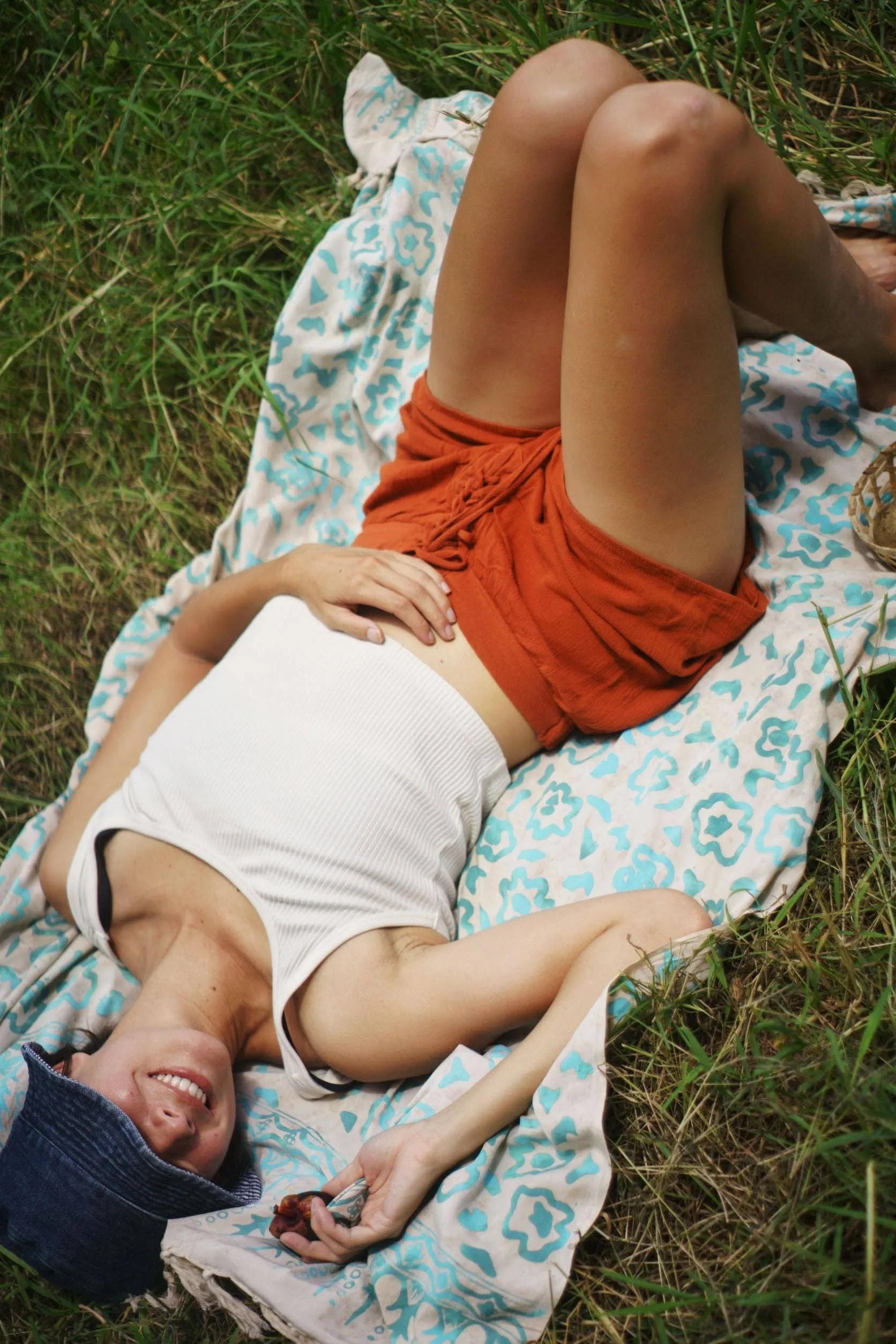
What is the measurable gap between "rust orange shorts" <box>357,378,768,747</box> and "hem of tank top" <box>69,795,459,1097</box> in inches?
6.6

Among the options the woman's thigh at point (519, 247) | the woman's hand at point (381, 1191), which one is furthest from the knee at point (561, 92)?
the woman's hand at point (381, 1191)

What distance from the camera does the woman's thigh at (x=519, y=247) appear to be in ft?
5.96

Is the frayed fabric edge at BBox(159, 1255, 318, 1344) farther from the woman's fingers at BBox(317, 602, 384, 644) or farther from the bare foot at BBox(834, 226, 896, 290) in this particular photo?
the bare foot at BBox(834, 226, 896, 290)

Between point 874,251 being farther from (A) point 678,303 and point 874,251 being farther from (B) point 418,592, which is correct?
(B) point 418,592

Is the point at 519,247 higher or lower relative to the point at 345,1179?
higher

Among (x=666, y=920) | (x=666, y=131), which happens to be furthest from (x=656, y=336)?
(x=666, y=920)

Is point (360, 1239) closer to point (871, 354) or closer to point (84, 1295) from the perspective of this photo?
point (84, 1295)

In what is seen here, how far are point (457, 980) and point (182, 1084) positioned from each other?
525 millimetres

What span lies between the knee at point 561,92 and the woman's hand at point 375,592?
2.58ft

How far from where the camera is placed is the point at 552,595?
1895 millimetres

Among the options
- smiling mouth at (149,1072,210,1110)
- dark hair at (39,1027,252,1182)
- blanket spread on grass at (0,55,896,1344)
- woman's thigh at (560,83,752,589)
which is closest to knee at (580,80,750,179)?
woman's thigh at (560,83,752,589)

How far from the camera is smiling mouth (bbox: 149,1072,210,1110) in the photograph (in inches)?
71.0

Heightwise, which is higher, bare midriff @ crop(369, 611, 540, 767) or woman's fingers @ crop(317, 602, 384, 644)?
woman's fingers @ crop(317, 602, 384, 644)

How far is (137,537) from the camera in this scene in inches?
113
